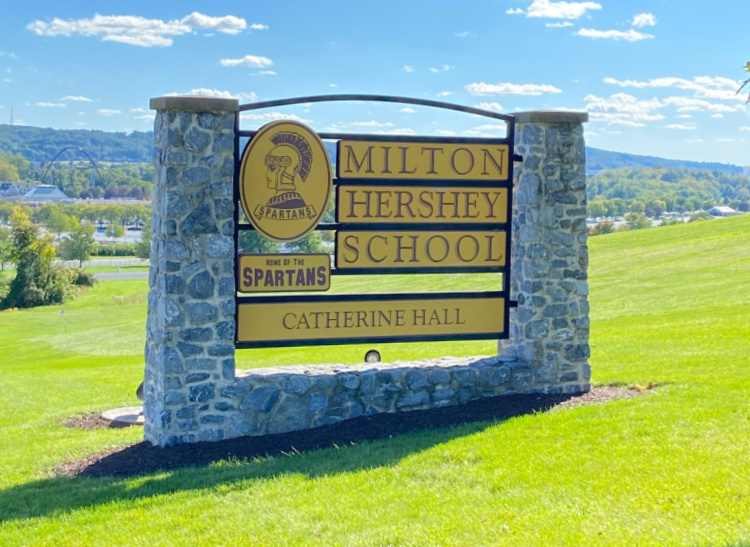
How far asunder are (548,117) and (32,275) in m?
57.4

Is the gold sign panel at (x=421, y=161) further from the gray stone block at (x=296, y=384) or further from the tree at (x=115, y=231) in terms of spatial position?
the tree at (x=115, y=231)

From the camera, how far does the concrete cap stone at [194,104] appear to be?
9.12m

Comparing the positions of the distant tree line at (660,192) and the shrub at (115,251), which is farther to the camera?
the distant tree line at (660,192)

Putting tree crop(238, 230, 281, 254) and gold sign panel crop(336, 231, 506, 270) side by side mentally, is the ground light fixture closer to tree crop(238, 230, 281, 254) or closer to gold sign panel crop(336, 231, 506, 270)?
gold sign panel crop(336, 231, 506, 270)

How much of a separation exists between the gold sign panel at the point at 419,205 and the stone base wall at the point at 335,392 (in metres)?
1.75

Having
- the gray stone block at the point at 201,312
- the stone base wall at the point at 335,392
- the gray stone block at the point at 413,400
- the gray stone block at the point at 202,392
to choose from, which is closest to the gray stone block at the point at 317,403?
the stone base wall at the point at 335,392

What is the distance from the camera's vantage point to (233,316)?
954 cm

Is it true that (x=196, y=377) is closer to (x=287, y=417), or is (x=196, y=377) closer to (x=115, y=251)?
(x=287, y=417)

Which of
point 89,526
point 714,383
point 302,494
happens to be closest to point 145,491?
point 89,526

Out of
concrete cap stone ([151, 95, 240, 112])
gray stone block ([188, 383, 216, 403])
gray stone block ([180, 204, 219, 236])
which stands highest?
concrete cap stone ([151, 95, 240, 112])

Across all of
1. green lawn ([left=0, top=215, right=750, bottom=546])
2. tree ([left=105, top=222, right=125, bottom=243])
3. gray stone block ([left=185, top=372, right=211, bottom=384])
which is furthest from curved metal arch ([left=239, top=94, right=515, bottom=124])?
tree ([left=105, top=222, right=125, bottom=243])

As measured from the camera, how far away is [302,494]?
7.37 meters

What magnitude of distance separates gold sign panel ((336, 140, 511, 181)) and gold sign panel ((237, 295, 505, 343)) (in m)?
1.49

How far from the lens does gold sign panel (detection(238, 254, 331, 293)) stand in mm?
9773
